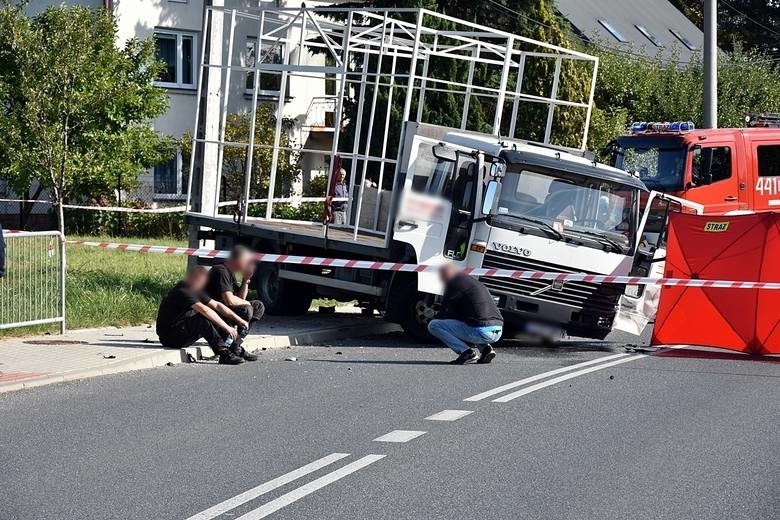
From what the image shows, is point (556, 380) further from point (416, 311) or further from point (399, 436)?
point (399, 436)

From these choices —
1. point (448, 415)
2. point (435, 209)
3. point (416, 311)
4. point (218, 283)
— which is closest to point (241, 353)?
point (218, 283)

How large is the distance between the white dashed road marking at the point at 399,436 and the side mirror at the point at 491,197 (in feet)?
18.3

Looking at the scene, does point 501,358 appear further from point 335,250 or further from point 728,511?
point 728,511

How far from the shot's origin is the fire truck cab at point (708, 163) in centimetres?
2072

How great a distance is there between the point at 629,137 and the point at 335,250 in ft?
25.4

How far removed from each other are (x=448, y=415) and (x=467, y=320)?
3.39m

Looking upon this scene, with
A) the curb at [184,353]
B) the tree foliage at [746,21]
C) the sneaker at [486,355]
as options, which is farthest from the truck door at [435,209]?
the tree foliage at [746,21]

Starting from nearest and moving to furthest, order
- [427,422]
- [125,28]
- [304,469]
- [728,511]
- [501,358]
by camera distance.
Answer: [728,511] < [304,469] < [427,422] < [501,358] < [125,28]

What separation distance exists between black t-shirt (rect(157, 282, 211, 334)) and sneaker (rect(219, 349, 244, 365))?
1.82 feet

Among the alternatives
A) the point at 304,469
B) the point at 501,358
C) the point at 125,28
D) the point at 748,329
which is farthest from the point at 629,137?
the point at 125,28

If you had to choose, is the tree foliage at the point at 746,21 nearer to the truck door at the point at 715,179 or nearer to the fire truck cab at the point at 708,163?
the fire truck cab at the point at 708,163

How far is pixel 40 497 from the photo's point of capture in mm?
7223

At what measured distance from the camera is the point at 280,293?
17344 millimetres

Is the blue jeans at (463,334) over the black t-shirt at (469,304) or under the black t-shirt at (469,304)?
under
